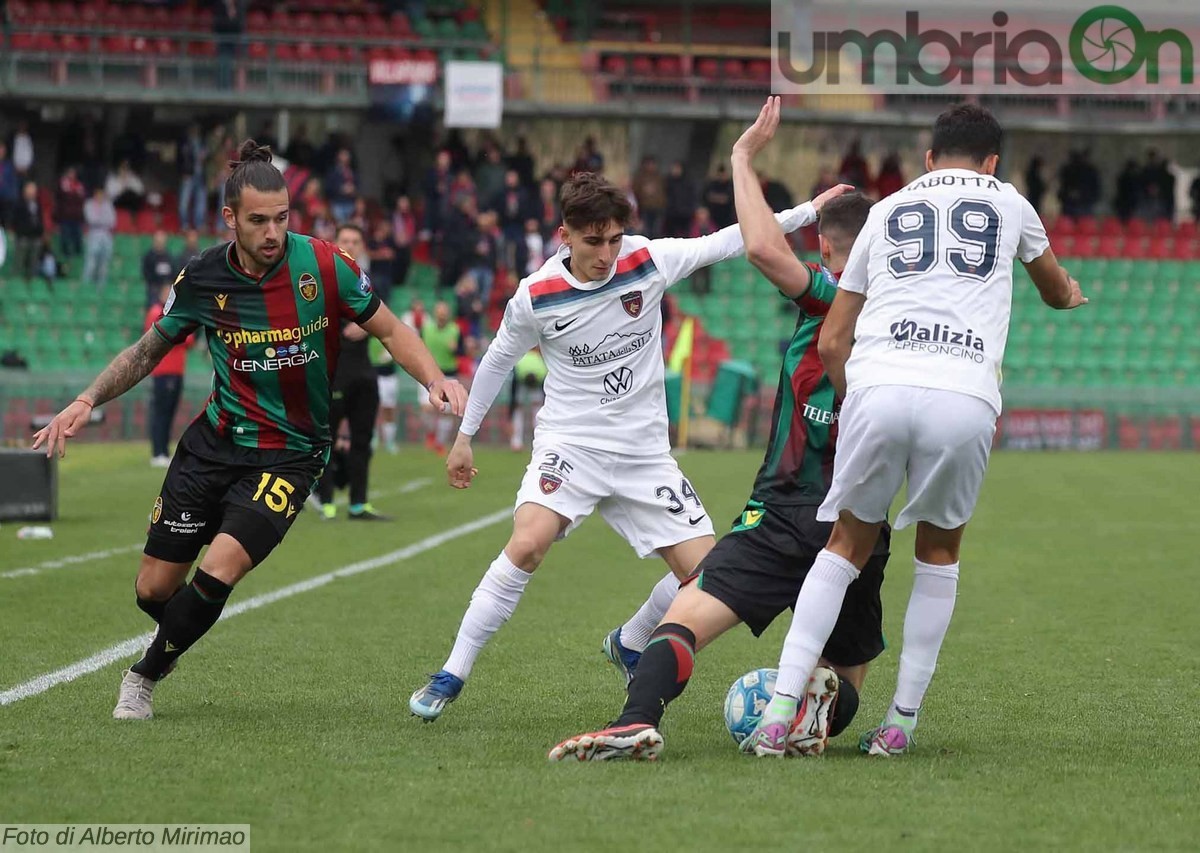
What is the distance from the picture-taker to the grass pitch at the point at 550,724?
A: 4.46 metres

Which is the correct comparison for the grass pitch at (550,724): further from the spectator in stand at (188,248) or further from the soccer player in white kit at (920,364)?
the spectator in stand at (188,248)

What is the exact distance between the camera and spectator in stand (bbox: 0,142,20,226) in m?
27.8

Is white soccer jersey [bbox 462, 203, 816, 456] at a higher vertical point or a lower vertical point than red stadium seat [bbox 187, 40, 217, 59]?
lower

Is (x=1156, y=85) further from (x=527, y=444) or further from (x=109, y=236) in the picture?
(x=109, y=236)

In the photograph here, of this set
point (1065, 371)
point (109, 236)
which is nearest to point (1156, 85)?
point (1065, 371)

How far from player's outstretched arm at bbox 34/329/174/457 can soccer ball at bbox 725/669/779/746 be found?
240cm

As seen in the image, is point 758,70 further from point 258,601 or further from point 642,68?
point 258,601

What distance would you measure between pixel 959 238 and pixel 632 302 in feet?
4.92

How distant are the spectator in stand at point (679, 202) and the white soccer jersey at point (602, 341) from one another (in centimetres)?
2297

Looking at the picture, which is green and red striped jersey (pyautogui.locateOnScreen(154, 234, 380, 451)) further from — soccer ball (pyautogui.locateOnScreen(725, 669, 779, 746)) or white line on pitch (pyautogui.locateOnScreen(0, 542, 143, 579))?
white line on pitch (pyautogui.locateOnScreen(0, 542, 143, 579))

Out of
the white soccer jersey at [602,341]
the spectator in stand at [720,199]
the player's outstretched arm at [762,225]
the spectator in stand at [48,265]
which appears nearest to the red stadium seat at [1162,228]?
the spectator in stand at [720,199]

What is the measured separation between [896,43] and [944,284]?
97.7 ft

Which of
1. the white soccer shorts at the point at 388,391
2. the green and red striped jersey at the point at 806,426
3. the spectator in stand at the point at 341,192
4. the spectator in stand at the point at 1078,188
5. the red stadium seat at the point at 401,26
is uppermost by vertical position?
the red stadium seat at the point at 401,26

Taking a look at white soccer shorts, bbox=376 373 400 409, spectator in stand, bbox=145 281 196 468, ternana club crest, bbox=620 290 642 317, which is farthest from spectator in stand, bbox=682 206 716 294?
ternana club crest, bbox=620 290 642 317
